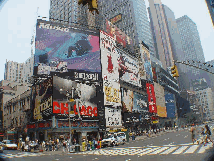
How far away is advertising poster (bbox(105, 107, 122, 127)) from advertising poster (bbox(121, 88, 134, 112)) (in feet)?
14.1

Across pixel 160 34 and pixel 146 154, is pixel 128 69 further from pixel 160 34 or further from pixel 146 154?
pixel 160 34

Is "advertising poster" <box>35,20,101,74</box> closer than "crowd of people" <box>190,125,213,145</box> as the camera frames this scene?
No

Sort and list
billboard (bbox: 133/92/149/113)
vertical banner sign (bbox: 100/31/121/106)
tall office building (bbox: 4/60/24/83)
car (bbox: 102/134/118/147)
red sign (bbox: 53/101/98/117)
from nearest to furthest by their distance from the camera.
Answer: car (bbox: 102/134/118/147) < red sign (bbox: 53/101/98/117) < vertical banner sign (bbox: 100/31/121/106) < billboard (bbox: 133/92/149/113) < tall office building (bbox: 4/60/24/83)

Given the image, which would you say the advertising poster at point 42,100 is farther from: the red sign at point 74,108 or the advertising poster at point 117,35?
the advertising poster at point 117,35

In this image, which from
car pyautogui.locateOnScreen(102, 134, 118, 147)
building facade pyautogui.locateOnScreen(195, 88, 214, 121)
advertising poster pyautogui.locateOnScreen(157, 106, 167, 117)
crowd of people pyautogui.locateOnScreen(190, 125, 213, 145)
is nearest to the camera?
crowd of people pyautogui.locateOnScreen(190, 125, 213, 145)

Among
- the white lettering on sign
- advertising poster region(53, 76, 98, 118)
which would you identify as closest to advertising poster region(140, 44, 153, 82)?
advertising poster region(53, 76, 98, 118)

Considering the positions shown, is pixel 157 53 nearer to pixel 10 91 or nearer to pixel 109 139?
pixel 10 91

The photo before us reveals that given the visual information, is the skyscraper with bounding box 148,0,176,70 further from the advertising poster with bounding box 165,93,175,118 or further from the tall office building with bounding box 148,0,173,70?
the advertising poster with bounding box 165,93,175,118

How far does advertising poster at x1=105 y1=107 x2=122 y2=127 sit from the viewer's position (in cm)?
4953

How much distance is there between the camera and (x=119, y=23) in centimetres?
10938

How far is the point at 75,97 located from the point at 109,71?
15221mm

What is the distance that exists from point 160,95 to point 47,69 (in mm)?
60789

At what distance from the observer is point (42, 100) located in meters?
41.5

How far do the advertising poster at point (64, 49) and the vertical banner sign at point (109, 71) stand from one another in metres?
2.12
